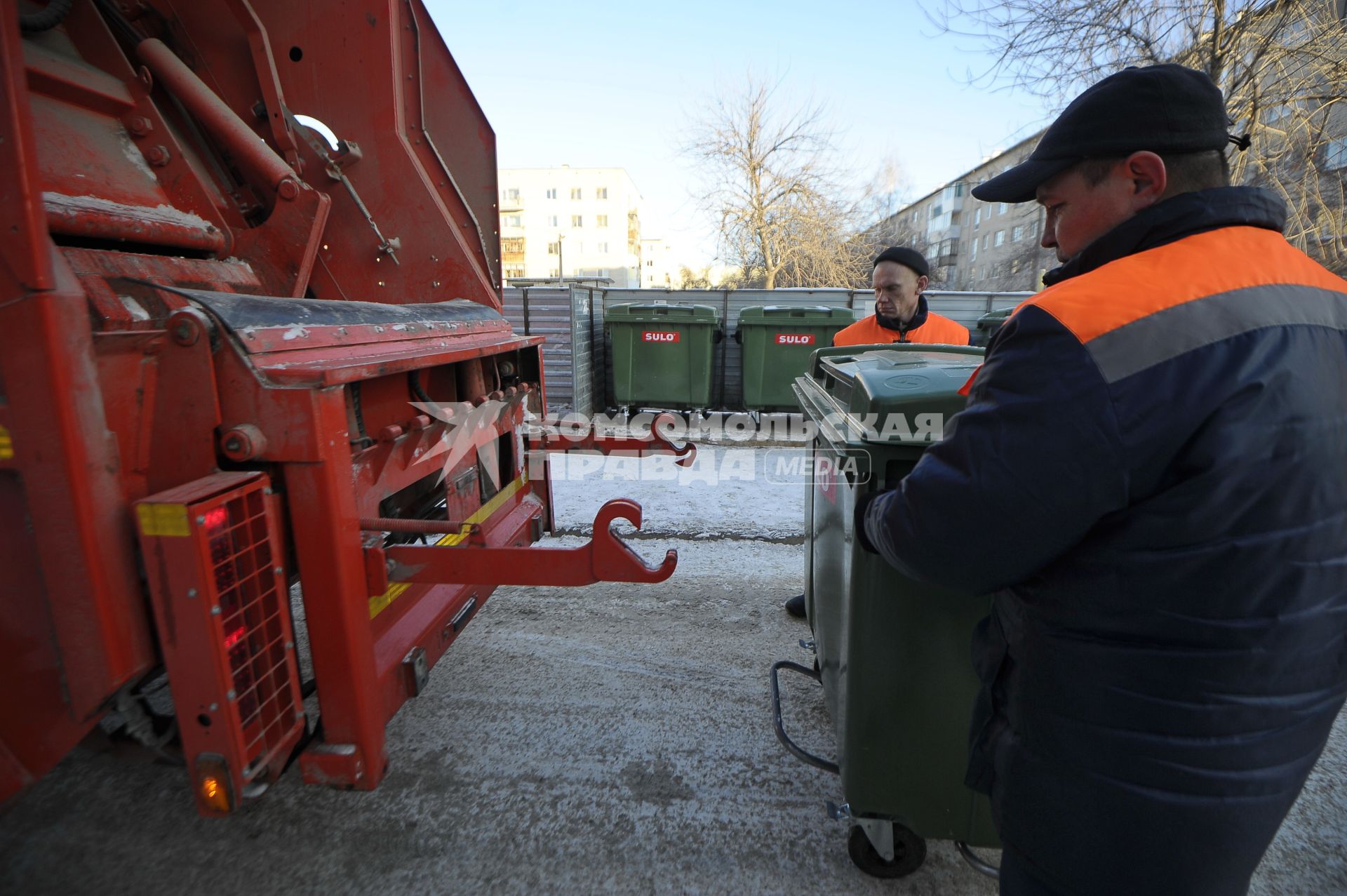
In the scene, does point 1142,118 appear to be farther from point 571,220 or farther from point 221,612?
point 571,220

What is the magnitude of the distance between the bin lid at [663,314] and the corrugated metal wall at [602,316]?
1.88 feet

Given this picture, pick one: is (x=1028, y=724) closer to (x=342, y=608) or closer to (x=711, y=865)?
(x=711, y=865)

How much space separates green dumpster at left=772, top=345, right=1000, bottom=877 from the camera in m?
1.66

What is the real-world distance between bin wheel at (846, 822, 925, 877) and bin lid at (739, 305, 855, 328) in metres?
7.13

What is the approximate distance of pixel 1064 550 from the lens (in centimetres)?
100

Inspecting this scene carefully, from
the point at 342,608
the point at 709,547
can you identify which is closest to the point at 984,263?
the point at 709,547

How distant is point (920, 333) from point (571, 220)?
55.6 metres

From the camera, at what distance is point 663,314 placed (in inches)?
332

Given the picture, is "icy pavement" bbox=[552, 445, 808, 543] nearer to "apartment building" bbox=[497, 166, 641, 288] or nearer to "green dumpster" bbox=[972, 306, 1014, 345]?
"green dumpster" bbox=[972, 306, 1014, 345]

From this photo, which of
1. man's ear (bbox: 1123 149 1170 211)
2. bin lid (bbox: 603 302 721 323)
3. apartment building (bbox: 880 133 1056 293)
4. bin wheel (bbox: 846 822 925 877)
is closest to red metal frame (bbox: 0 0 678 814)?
bin wheel (bbox: 846 822 925 877)

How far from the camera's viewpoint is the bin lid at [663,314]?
838 centimetres

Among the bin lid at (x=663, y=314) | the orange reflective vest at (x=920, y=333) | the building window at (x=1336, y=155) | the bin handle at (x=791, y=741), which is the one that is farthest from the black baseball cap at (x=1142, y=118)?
the building window at (x=1336, y=155)

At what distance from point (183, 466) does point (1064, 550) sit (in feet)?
6.34

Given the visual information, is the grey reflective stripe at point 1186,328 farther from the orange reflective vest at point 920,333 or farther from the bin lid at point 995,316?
the bin lid at point 995,316
